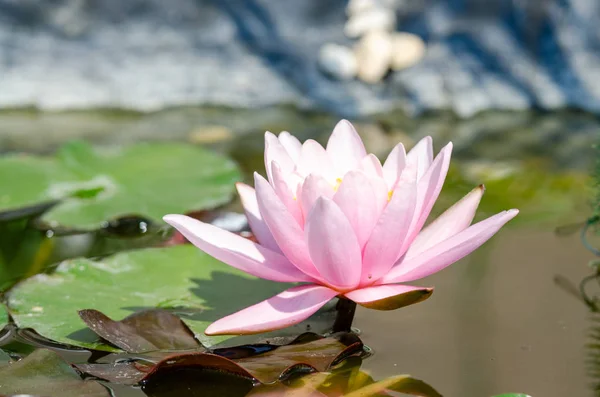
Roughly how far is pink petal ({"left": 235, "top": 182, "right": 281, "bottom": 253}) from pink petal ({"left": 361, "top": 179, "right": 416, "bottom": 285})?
17cm

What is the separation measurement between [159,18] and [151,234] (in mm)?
1632

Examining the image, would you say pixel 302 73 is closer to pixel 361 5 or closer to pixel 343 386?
pixel 361 5

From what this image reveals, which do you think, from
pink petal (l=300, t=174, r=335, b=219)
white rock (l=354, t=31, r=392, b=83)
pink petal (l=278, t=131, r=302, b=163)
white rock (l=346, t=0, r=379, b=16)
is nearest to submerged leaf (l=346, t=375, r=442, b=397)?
pink petal (l=300, t=174, r=335, b=219)

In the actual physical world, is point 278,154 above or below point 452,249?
above

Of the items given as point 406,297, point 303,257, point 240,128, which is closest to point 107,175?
point 240,128

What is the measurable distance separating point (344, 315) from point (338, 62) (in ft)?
5.93

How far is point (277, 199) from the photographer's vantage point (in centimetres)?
93

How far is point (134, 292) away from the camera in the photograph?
3.96 feet

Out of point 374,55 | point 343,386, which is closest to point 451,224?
point 343,386

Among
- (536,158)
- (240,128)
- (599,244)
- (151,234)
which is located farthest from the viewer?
(240,128)

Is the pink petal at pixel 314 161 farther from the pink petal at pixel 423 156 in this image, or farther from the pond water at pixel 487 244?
the pond water at pixel 487 244

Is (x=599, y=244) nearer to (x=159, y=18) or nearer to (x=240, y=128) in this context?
(x=240, y=128)

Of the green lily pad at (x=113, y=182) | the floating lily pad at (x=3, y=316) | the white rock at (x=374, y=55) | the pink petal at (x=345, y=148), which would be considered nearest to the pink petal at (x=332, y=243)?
the pink petal at (x=345, y=148)

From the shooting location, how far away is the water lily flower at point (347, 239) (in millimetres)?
913
